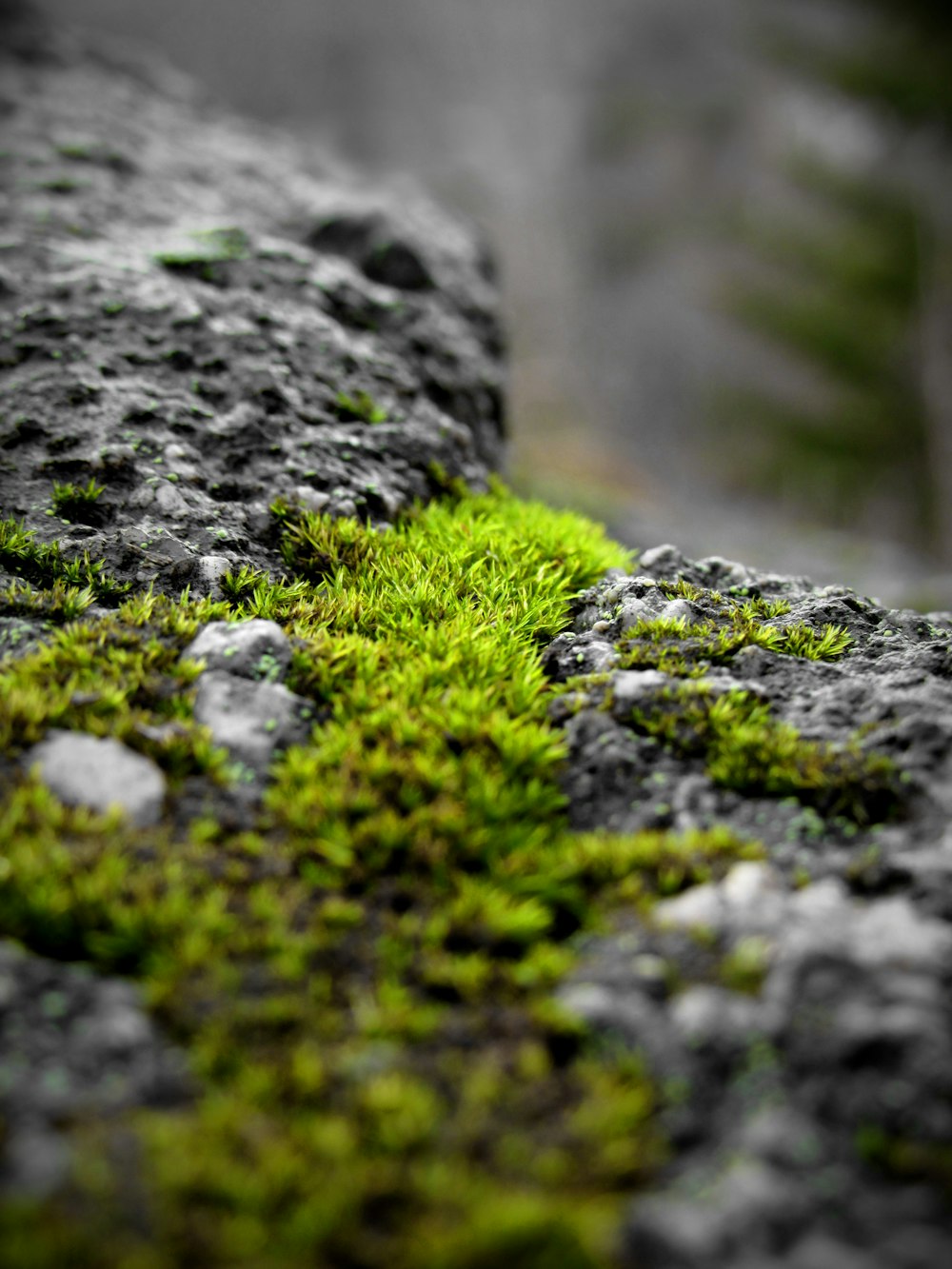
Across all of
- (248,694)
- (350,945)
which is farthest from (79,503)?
(350,945)

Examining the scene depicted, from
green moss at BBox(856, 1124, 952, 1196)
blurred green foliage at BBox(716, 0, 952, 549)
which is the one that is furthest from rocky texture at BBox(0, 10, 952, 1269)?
blurred green foliage at BBox(716, 0, 952, 549)

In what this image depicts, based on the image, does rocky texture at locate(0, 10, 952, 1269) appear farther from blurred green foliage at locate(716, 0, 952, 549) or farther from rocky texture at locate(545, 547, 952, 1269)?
blurred green foliage at locate(716, 0, 952, 549)

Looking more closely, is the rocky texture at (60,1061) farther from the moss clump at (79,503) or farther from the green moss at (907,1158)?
the moss clump at (79,503)

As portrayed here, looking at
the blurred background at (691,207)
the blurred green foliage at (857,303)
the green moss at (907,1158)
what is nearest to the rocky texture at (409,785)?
the green moss at (907,1158)

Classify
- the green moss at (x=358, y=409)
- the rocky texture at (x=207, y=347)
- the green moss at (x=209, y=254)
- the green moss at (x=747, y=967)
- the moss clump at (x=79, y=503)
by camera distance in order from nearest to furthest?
the green moss at (x=747, y=967), the moss clump at (x=79, y=503), the rocky texture at (x=207, y=347), the green moss at (x=358, y=409), the green moss at (x=209, y=254)

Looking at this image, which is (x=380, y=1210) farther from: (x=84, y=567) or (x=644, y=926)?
(x=84, y=567)

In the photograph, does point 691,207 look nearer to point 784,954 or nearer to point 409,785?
point 409,785
